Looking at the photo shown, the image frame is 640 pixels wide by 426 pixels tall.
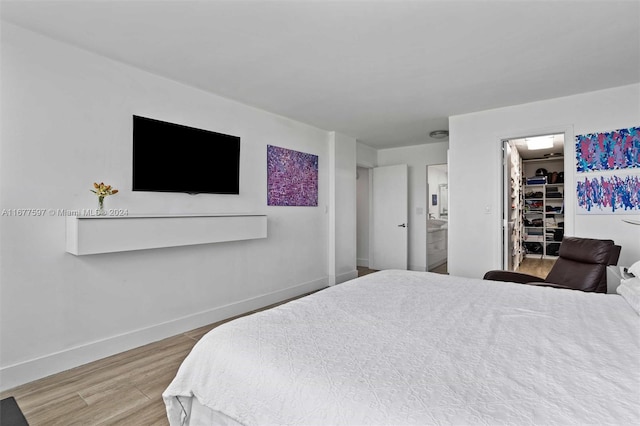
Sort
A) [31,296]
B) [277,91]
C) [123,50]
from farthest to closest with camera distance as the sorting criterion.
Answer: [277,91] → [123,50] → [31,296]

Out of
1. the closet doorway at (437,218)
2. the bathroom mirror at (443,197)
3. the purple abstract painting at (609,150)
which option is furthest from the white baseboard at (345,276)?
the purple abstract painting at (609,150)

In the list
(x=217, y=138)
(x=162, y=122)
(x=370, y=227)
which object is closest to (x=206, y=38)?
(x=162, y=122)

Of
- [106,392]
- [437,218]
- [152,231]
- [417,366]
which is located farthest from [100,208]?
[437,218]

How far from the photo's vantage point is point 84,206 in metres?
2.59

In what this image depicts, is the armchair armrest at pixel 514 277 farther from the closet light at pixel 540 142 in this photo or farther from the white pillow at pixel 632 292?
the closet light at pixel 540 142

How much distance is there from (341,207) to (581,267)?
122 inches

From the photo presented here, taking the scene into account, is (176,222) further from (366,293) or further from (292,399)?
(292,399)

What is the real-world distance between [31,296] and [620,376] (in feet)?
10.7

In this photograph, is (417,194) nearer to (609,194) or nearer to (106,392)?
(609,194)

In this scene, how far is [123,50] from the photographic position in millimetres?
2557

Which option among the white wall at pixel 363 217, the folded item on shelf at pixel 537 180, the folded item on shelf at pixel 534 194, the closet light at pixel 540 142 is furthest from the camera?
the folded item on shelf at pixel 534 194

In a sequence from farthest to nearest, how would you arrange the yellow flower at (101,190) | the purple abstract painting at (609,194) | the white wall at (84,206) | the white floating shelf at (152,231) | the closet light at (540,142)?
the closet light at (540,142), the purple abstract painting at (609,194), the yellow flower at (101,190), the white floating shelf at (152,231), the white wall at (84,206)

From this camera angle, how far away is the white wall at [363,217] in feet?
21.6

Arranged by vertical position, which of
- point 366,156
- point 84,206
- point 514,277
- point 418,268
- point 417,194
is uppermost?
point 366,156
